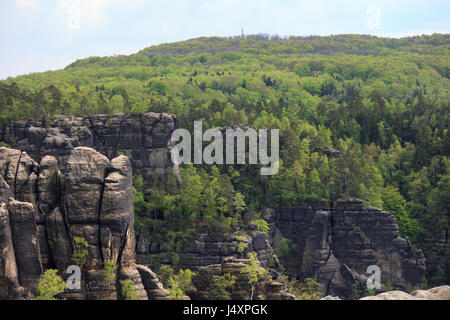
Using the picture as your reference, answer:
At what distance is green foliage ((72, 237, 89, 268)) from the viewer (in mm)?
58969

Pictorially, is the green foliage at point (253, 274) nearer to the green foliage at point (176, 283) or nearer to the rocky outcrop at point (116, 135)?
the green foliage at point (176, 283)

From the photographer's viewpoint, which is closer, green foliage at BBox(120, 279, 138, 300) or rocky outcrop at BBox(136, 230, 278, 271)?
green foliage at BBox(120, 279, 138, 300)

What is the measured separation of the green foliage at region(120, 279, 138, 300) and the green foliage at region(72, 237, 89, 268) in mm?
3058

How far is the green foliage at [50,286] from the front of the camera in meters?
55.7

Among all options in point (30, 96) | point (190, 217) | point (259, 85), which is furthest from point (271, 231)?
point (259, 85)

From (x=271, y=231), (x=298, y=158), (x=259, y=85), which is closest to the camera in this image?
(x=271, y=231)

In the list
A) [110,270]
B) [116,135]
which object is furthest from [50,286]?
[116,135]

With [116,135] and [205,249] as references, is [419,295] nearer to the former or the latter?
[205,249]

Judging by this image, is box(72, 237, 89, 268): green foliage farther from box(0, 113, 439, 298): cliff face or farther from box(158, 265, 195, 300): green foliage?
box(158, 265, 195, 300): green foliage

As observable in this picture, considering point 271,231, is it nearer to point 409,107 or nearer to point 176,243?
point 176,243

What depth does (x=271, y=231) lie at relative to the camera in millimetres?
98438

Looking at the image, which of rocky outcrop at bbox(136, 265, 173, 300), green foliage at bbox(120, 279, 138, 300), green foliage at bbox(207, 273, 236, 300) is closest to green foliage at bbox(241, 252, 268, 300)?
green foliage at bbox(207, 273, 236, 300)

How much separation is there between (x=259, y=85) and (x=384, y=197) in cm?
7197

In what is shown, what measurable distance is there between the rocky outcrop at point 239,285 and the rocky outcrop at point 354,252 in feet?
92.6
